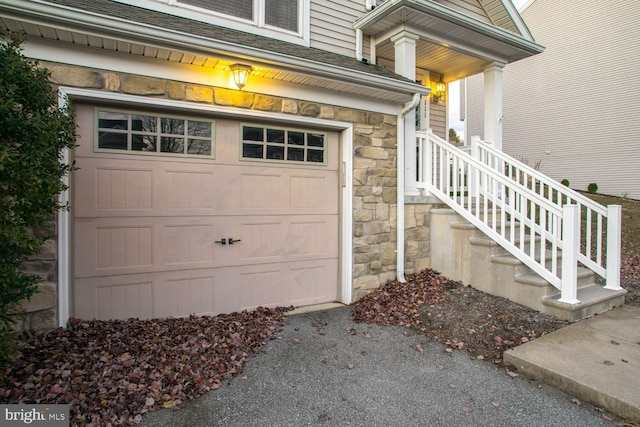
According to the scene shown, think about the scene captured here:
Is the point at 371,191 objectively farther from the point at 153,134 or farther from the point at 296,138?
the point at 153,134

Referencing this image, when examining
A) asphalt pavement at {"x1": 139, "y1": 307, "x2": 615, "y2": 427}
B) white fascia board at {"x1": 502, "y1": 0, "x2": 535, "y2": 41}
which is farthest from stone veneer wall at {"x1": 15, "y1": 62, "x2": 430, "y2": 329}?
white fascia board at {"x1": 502, "y1": 0, "x2": 535, "y2": 41}

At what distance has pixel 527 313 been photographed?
3.90 metres

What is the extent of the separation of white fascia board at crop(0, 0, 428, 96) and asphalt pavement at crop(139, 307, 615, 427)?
270cm

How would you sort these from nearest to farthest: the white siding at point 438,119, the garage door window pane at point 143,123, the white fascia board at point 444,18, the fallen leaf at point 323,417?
the fallen leaf at point 323,417
the garage door window pane at point 143,123
the white fascia board at point 444,18
the white siding at point 438,119

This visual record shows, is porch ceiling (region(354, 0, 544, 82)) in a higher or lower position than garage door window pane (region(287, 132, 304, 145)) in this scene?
higher

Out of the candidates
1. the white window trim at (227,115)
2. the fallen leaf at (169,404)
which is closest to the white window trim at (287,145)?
the white window trim at (227,115)

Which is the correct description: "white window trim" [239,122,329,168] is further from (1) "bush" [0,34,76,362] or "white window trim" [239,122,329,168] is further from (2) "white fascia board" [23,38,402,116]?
(1) "bush" [0,34,76,362]

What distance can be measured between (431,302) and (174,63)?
3698 millimetres

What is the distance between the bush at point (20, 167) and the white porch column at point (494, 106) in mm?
6010

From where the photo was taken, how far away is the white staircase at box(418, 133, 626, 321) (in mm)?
3789

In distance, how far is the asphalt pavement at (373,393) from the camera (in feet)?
7.76

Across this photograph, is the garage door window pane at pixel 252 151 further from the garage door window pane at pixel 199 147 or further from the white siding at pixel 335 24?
the white siding at pixel 335 24

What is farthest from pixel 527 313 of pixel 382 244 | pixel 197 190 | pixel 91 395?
pixel 91 395

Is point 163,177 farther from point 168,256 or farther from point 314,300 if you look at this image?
point 314,300
